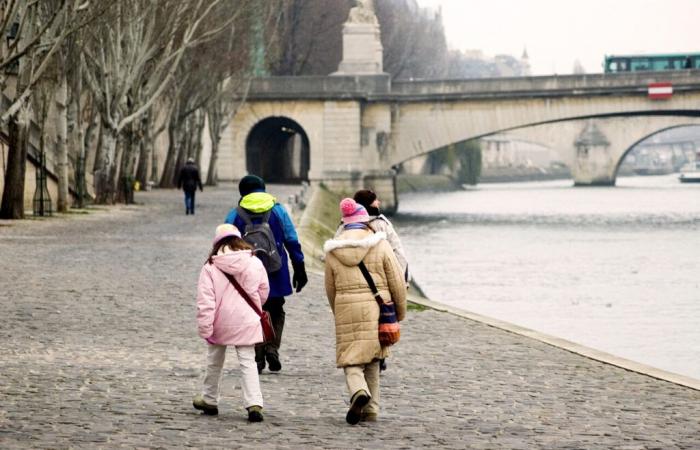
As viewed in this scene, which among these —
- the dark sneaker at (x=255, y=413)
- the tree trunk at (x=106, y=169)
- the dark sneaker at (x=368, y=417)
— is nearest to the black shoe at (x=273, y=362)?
the dark sneaker at (x=368, y=417)

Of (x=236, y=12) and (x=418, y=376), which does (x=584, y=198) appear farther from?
(x=418, y=376)

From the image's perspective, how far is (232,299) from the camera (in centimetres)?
1038

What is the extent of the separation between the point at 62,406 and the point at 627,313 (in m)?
17.2

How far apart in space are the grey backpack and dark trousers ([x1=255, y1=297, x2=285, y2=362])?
1.85 feet

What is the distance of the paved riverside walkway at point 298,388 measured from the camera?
977 cm

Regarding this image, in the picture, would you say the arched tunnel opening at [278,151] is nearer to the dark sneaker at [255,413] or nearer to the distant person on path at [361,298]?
the distant person on path at [361,298]

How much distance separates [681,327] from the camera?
2436 cm

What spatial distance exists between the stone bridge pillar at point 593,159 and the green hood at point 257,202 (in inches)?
3946

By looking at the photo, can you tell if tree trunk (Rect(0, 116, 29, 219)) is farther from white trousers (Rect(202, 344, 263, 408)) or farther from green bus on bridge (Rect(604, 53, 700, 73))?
green bus on bridge (Rect(604, 53, 700, 73))

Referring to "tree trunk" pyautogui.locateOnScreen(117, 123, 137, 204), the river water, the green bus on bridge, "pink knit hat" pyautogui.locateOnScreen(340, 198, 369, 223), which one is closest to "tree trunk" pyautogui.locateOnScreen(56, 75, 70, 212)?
"tree trunk" pyautogui.locateOnScreen(117, 123, 137, 204)

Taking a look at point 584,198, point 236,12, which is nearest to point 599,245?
point 236,12

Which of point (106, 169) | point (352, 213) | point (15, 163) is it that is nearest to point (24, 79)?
point (15, 163)

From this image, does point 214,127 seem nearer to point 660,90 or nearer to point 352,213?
point 660,90

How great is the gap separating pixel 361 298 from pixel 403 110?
189 ft
